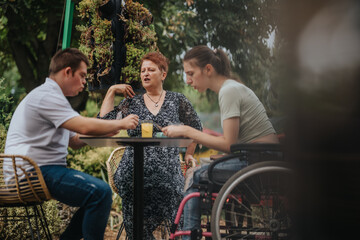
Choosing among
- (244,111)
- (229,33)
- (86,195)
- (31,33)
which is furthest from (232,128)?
(31,33)

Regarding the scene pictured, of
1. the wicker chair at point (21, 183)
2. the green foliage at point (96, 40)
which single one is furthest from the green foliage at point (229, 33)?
the wicker chair at point (21, 183)

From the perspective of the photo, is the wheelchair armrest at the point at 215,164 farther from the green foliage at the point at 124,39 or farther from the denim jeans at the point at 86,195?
the green foliage at the point at 124,39

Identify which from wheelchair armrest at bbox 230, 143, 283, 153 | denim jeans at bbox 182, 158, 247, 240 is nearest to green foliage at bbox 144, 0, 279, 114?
wheelchair armrest at bbox 230, 143, 283, 153

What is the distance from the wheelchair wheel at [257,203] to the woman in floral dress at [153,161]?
1.04 metres

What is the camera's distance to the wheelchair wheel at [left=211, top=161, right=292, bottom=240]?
2.27 metres

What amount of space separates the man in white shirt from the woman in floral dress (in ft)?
2.14

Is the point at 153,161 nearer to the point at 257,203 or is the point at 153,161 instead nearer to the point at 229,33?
the point at 257,203

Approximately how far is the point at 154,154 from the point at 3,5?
3.82m

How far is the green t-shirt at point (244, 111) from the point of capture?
8.34 ft

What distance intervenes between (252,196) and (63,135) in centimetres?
124

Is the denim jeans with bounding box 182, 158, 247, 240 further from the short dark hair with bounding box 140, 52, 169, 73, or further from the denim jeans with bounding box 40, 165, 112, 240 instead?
the short dark hair with bounding box 140, 52, 169, 73

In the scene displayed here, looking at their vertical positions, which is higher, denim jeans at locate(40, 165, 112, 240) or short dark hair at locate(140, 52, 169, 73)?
short dark hair at locate(140, 52, 169, 73)

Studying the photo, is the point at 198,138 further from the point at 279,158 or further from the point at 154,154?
the point at 154,154

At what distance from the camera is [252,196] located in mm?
2355
